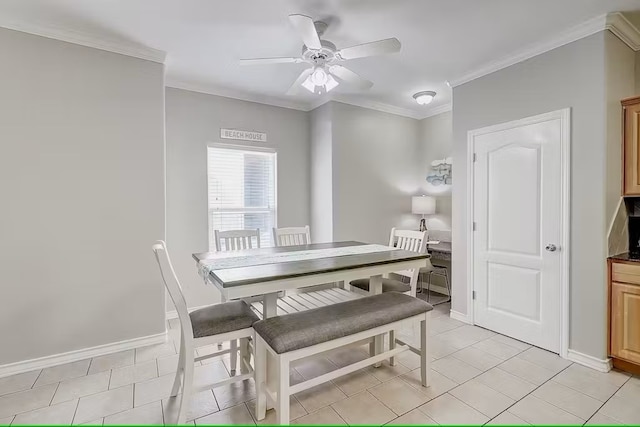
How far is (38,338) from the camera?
2.48 m

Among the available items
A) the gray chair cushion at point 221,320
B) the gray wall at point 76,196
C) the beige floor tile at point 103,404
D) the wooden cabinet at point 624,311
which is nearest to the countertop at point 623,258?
the wooden cabinet at point 624,311

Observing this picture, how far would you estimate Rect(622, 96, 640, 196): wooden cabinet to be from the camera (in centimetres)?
243

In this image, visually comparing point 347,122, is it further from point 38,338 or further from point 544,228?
point 38,338

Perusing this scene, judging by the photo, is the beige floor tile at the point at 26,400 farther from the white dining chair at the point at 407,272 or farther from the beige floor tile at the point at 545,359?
the beige floor tile at the point at 545,359

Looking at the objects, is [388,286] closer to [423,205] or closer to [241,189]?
[423,205]

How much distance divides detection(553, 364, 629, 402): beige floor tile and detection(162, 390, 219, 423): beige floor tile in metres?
2.40

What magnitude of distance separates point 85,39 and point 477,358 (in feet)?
13.6

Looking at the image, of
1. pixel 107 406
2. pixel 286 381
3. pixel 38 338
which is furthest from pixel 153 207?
pixel 286 381

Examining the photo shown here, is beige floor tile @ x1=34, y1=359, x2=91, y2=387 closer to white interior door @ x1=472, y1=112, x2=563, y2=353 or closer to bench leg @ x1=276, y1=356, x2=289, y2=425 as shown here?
bench leg @ x1=276, y1=356, x2=289, y2=425

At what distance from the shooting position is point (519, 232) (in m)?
2.91

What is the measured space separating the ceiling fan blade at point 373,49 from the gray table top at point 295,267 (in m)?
1.43

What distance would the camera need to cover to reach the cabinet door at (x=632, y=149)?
2.43 m

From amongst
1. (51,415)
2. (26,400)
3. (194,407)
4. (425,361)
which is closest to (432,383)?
(425,361)

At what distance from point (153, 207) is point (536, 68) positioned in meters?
3.63
